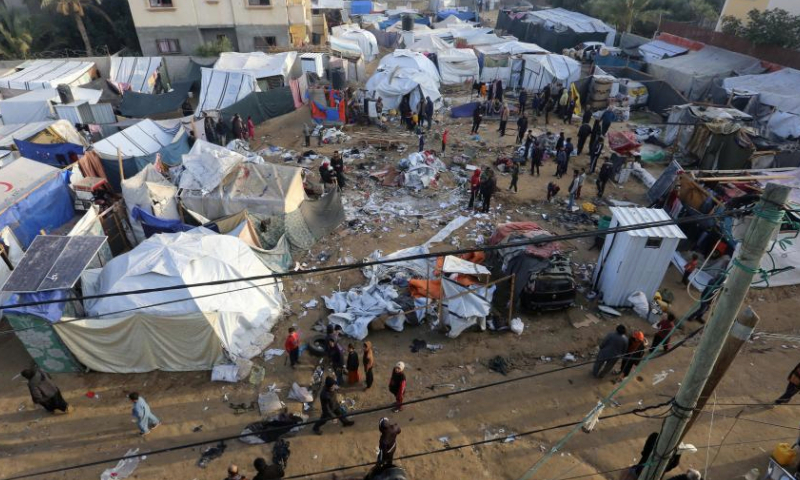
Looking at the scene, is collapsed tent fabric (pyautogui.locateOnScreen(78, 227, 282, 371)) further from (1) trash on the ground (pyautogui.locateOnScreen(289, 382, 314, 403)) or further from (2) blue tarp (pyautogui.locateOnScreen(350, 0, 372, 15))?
(2) blue tarp (pyautogui.locateOnScreen(350, 0, 372, 15))

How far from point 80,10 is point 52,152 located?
1653 cm

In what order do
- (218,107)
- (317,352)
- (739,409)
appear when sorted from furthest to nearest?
(218,107) < (317,352) < (739,409)

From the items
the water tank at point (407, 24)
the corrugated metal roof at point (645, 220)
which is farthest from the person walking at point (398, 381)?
the water tank at point (407, 24)

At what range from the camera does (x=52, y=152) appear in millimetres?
14352

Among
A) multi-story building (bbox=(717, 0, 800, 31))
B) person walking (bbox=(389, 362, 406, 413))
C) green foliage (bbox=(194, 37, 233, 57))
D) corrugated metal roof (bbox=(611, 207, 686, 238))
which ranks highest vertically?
multi-story building (bbox=(717, 0, 800, 31))

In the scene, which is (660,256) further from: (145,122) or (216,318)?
(145,122)

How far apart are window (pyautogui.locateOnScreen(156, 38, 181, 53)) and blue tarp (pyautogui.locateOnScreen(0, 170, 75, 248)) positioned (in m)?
17.2

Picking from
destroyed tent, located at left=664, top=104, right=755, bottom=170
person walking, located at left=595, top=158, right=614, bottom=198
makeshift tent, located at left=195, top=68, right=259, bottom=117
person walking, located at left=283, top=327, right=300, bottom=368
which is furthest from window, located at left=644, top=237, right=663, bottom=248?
makeshift tent, located at left=195, top=68, right=259, bottom=117

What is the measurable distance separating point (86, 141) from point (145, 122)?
214 centimetres

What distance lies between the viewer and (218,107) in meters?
20.3

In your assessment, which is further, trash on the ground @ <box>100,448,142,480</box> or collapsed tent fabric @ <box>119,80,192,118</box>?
collapsed tent fabric @ <box>119,80,192,118</box>

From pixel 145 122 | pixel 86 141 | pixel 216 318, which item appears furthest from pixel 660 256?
pixel 86 141

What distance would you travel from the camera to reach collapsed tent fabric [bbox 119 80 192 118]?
21.0m

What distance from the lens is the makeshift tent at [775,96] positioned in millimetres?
16922
